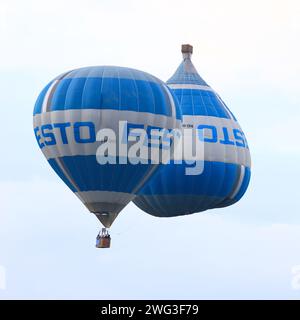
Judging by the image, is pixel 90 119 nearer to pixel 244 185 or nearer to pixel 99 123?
pixel 99 123

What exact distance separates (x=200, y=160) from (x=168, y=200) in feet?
5.74

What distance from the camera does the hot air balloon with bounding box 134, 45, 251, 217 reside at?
47.6 meters

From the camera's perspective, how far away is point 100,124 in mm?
41625

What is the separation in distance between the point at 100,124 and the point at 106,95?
0.88m

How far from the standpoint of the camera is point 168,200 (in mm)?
47812

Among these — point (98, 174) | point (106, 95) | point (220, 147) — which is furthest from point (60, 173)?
point (220, 147)

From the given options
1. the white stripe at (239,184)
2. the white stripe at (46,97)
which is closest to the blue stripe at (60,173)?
the white stripe at (46,97)

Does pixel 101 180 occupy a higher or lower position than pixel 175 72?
lower

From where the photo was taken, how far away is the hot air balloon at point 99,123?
41625 mm

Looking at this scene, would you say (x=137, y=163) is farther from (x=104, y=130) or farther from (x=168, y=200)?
(x=168, y=200)

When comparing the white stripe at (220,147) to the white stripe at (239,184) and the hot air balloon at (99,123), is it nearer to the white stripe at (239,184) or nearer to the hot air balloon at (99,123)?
the white stripe at (239,184)

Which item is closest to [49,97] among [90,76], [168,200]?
[90,76]

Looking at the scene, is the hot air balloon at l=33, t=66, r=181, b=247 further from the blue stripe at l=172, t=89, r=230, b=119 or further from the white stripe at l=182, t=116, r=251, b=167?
→ the blue stripe at l=172, t=89, r=230, b=119

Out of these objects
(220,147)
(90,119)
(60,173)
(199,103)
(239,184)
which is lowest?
(60,173)
